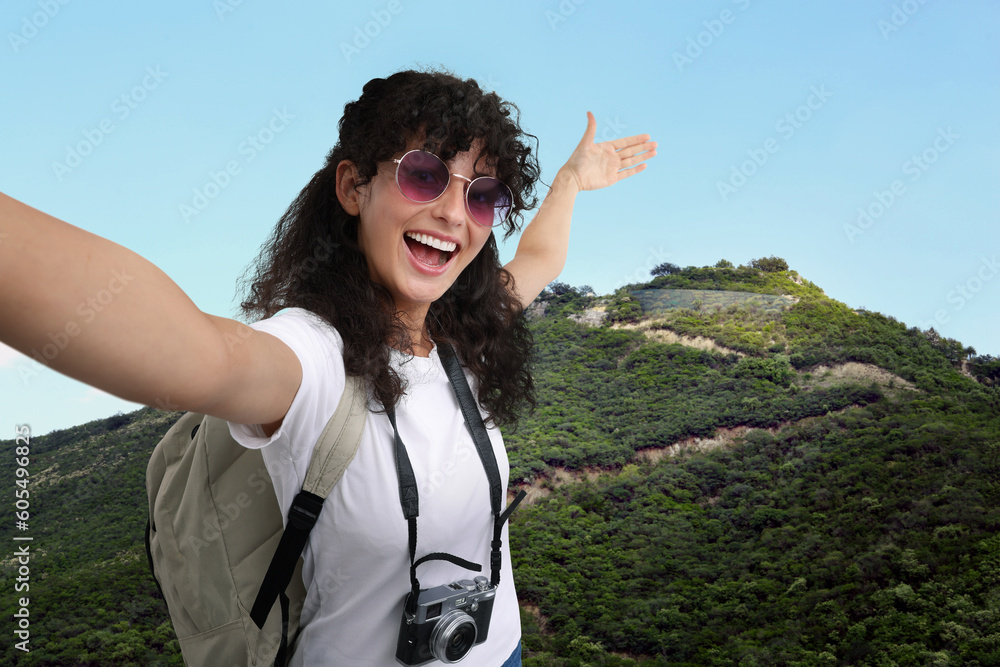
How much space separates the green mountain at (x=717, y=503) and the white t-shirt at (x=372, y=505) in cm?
401

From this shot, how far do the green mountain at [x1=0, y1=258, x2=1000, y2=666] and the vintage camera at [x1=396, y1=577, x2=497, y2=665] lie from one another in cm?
392

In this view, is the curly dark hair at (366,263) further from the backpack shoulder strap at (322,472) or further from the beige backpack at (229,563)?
the beige backpack at (229,563)

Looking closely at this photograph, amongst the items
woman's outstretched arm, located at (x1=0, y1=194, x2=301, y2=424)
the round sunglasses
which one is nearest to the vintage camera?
woman's outstretched arm, located at (x1=0, y1=194, x2=301, y2=424)

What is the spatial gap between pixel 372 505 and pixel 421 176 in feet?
2.26

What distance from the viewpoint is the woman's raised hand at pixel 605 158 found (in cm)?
248

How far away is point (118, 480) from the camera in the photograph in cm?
703

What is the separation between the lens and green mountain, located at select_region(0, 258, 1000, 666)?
4492 millimetres

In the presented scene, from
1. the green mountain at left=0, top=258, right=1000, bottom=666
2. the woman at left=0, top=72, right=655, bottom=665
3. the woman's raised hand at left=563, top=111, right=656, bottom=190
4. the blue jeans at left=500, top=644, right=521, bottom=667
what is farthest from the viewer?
the green mountain at left=0, top=258, right=1000, bottom=666

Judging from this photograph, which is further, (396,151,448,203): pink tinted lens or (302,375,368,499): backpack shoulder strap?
(396,151,448,203): pink tinted lens

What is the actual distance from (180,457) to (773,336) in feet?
26.3

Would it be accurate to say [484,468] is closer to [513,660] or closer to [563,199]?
[513,660]

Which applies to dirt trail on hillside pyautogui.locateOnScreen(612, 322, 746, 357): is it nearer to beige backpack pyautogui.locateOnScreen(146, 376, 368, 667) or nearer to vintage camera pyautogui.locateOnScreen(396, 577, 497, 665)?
vintage camera pyautogui.locateOnScreen(396, 577, 497, 665)

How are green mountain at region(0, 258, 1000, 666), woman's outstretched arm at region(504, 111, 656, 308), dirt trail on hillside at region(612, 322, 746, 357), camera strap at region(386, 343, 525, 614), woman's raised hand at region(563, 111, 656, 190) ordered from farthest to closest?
dirt trail on hillside at region(612, 322, 746, 357) < green mountain at region(0, 258, 1000, 666) < woman's raised hand at region(563, 111, 656, 190) < woman's outstretched arm at region(504, 111, 656, 308) < camera strap at region(386, 343, 525, 614)

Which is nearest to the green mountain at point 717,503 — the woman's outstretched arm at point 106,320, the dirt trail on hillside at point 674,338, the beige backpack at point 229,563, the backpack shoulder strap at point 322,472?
the dirt trail on hillside at point 674,338
